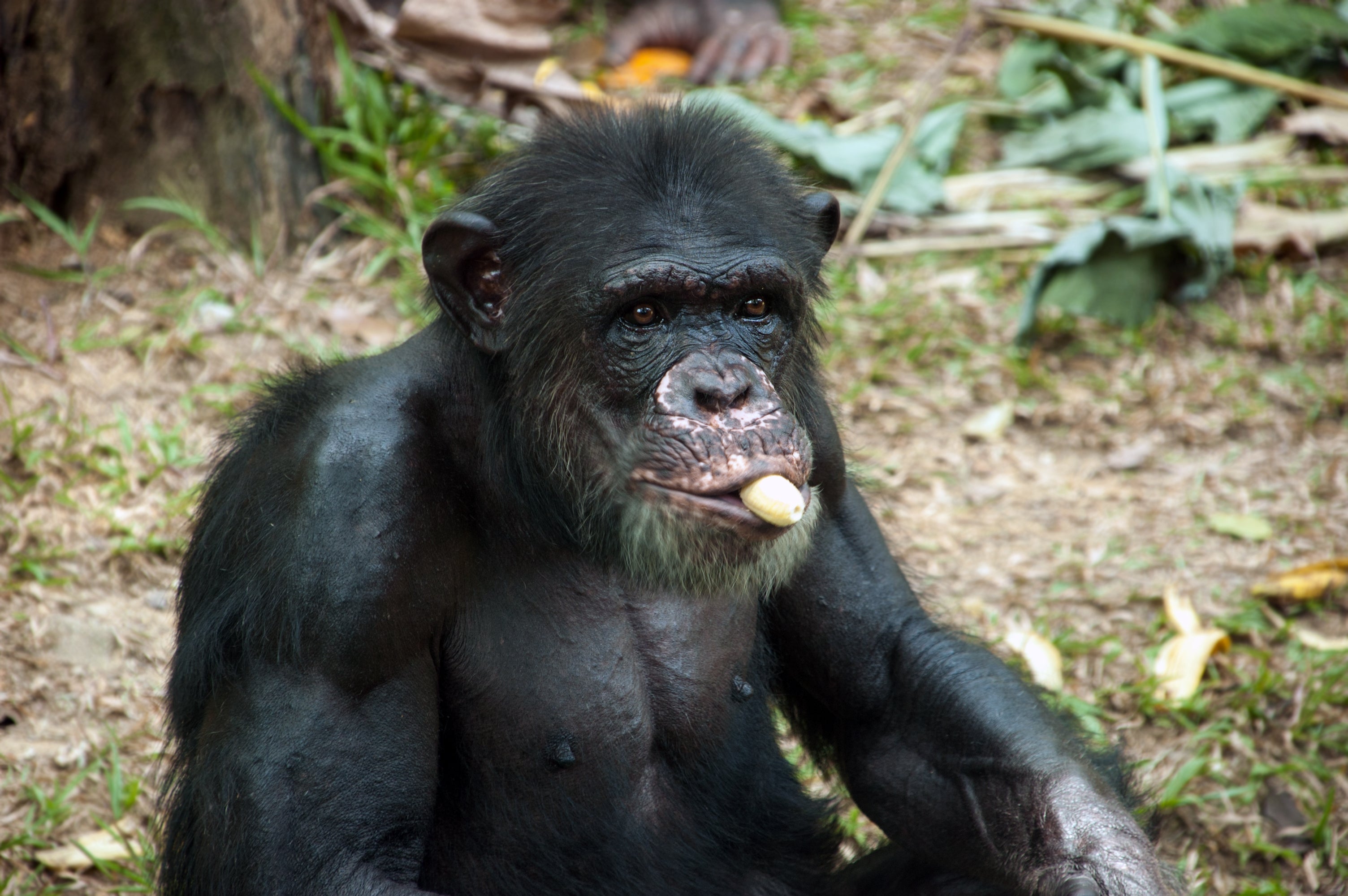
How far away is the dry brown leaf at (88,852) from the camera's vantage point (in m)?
4.57

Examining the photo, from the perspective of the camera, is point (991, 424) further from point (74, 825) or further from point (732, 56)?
point (74, 825)

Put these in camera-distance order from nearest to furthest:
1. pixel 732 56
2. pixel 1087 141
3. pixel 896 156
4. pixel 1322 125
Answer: pixel 896 156 → pixel 1087 141 → pixel 1322 125 → pixel 732 56

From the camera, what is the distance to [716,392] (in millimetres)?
3318

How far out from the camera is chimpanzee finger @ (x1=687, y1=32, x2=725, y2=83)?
10234 millimetres

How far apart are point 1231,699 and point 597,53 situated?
7403 millimetres

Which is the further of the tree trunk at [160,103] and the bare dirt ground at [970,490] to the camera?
the tree trunk at [160,103]

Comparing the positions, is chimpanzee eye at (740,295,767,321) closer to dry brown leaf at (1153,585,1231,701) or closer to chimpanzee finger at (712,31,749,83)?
dry brown leaf at (1153,585,1231,701)

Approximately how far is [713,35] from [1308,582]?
6.91m

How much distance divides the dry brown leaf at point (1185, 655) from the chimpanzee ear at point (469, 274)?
11.7 ft

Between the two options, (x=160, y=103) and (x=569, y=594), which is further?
(x=160, y=103)

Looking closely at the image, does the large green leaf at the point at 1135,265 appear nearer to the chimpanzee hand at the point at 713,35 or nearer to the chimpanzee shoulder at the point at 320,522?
the chimpanzee hand at the point at 713,35

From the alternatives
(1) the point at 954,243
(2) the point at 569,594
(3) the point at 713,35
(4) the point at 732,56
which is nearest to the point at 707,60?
(4) the point at 732,56

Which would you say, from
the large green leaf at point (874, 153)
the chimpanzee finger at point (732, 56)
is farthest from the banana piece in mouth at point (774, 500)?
the chimpanzee finger at point (732, 56)

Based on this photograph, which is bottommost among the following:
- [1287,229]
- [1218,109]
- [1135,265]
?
[1135,265]
